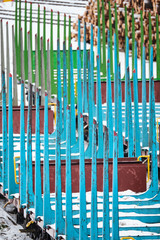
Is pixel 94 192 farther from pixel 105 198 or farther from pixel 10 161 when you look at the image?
pixel 10 161

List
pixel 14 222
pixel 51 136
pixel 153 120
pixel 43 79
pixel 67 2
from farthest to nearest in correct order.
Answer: pixel 67 2 < pixel 43 79 < pixel 51 136 < pixel 14 222 < pixel 153 120

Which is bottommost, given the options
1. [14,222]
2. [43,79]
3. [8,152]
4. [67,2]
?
[14,222]

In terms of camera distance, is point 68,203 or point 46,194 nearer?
point 68,203

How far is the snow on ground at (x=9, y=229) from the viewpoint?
770 cm

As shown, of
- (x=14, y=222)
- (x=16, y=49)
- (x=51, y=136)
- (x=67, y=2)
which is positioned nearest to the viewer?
(x=14, y=222)

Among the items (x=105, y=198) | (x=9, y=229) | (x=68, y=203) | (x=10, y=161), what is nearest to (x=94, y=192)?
(x=105, y=198)

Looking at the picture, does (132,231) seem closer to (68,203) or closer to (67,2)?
(68,203)

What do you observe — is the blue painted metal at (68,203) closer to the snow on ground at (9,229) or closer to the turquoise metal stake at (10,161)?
the turquoise metal stake at (10,161)

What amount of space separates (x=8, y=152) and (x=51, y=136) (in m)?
1.59

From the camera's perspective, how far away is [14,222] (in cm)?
803

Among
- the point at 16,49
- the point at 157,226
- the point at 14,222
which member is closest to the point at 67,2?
the point at 16,49

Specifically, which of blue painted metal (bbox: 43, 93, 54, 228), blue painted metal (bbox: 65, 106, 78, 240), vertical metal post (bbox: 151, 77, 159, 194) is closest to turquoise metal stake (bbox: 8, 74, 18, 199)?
blue painted metal (bbox: 43, 93, 54, 228)

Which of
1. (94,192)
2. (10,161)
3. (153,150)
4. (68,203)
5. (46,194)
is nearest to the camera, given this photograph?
(94,192)

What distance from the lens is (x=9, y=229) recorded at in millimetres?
7887
